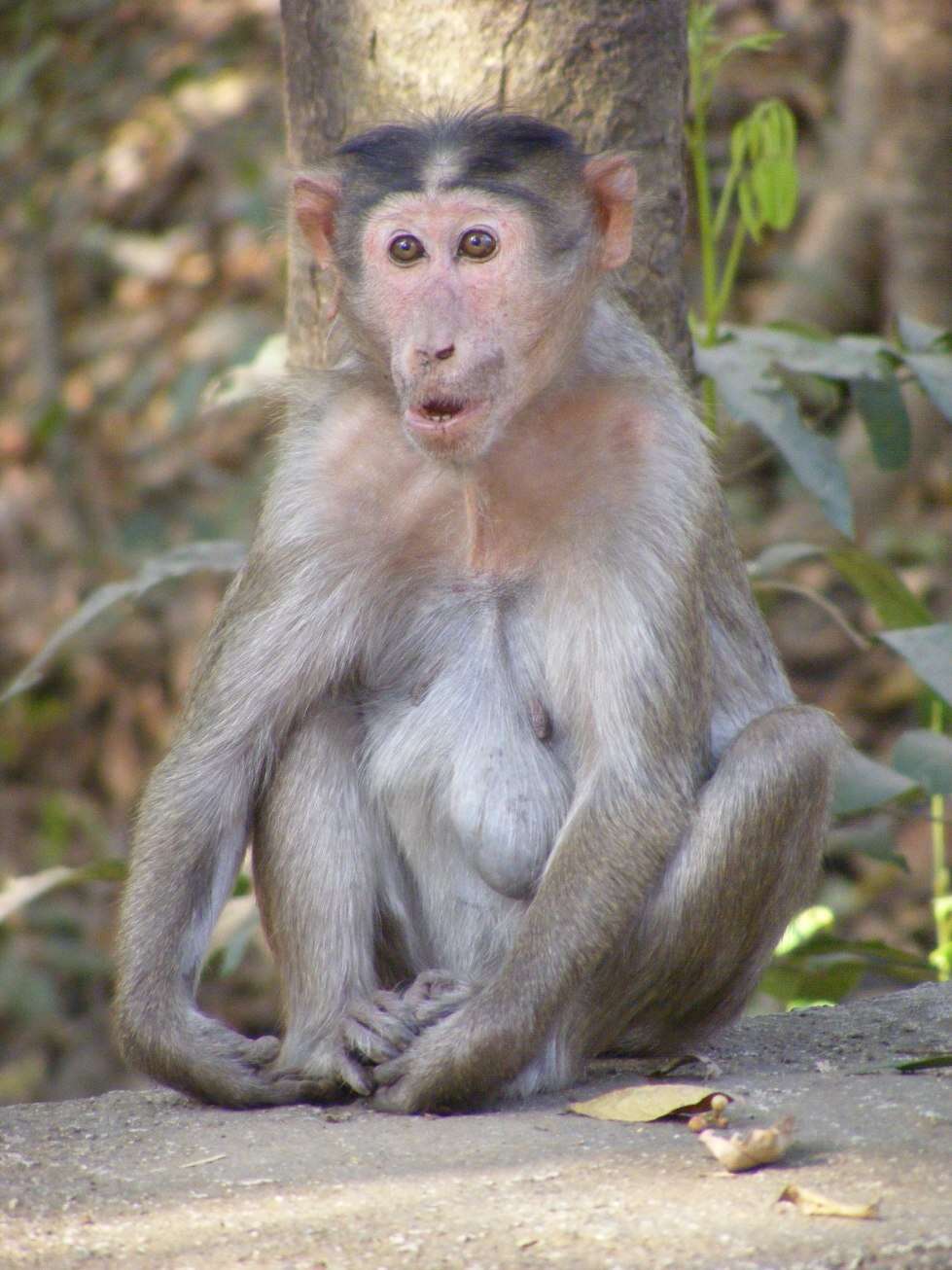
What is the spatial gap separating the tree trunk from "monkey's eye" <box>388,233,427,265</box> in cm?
86

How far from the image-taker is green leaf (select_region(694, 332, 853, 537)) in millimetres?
5117

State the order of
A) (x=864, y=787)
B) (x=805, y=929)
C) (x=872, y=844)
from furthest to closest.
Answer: (x=805, y=929) → (x=872, y=844) → (x=864, y=787)

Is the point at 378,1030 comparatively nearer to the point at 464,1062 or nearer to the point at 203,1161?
the point at 464,1062

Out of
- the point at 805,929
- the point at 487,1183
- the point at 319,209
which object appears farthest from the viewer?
the point at 805,929

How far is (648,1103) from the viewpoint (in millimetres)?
3785

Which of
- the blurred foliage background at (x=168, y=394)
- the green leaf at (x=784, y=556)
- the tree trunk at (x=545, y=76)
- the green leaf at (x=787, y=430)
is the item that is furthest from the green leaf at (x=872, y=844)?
the blurred foliage background at (x=168, y=394)

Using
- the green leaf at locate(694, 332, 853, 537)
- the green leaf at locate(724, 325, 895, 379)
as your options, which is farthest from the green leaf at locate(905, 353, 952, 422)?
the green leaf at locate(694, 332, 853, 537)

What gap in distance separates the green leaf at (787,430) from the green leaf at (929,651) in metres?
0.32

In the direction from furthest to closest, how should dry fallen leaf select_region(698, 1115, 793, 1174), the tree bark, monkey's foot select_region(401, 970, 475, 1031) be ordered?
the tree bark < monkey's foot select_region(401, 970, 475, 1031) < dry fallen leaf select_region(698, 1115, 793, 1174)

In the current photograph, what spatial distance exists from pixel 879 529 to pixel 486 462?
5.44m

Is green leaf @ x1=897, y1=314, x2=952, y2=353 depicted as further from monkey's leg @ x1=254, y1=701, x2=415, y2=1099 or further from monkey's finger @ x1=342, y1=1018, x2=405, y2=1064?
monkey's finger @ x1=342, y1=1018, x2=405, y2=1064

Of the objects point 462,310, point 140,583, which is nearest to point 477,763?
point 462,310

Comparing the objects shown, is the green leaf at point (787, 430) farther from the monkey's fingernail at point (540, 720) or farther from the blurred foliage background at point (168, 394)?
the blurred foliage background at point (168, 394)

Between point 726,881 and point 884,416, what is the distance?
1.90 meters
